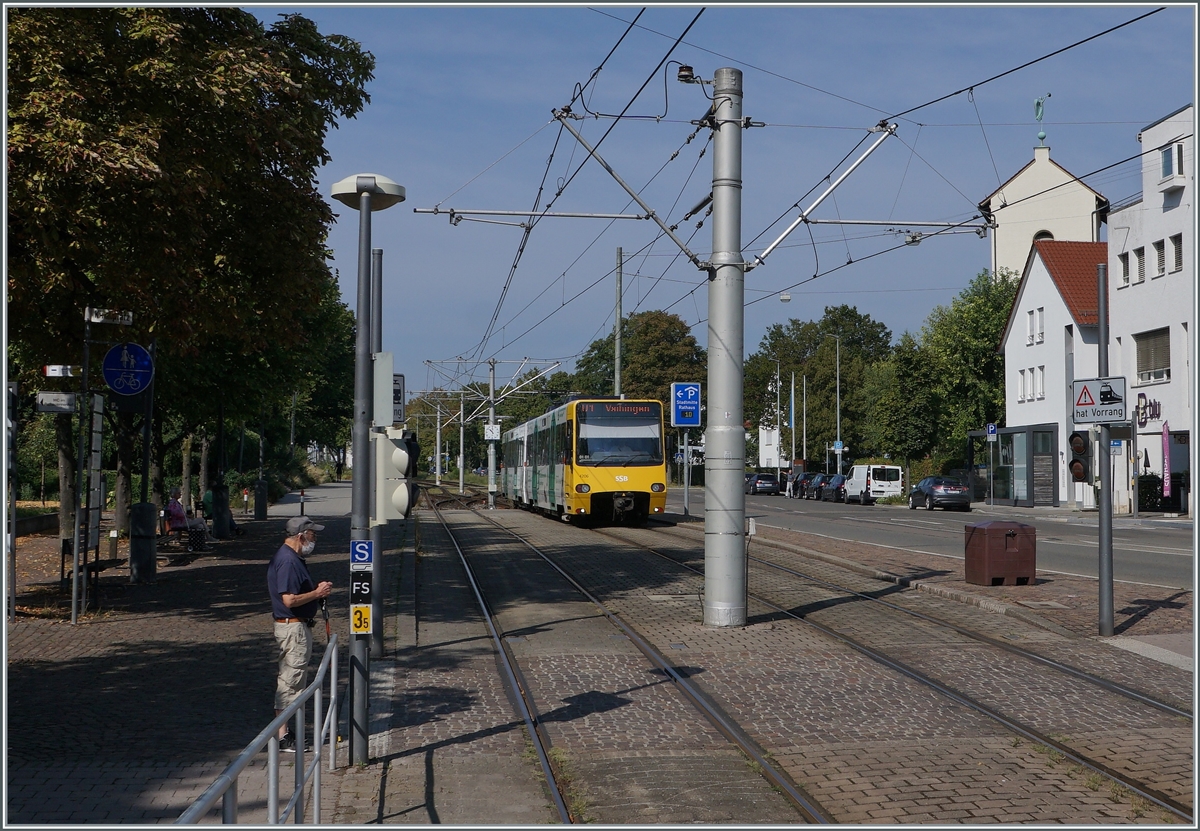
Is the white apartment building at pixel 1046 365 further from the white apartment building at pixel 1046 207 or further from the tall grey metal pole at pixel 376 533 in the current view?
the tall grey metal pole at pixel 376 533

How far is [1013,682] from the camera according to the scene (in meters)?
10.2

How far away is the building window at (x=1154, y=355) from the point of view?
41.6 meters

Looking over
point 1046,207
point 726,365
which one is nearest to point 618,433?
point 726,365

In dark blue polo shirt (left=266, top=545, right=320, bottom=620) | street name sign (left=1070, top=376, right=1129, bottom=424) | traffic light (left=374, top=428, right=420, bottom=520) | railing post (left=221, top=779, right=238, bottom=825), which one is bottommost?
railing post (left=221, top=779, right=238, bottom=825)

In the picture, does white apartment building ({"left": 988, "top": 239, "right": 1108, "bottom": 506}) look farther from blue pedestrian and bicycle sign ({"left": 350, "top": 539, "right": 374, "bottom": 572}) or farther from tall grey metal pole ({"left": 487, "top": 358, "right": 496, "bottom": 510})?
blue pedestrian and bicycle sign ({"left": 350, "top": 539, "right": 374, "bottom": 572})

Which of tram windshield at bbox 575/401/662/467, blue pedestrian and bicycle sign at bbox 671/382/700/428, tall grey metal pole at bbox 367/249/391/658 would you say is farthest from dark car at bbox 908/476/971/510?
tall grey metal pole at bbox 367/249/391/658

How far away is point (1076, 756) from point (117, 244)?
11538 millimetres

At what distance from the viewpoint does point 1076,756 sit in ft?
25.3

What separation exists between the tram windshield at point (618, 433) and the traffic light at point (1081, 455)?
17672 mm

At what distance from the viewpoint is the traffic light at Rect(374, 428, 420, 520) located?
8.73 metres

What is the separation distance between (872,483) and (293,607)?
166 ft

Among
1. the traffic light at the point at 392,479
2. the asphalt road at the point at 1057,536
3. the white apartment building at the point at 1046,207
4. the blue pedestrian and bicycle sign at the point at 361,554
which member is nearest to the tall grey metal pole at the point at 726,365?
the traffic light at the point at 392,479

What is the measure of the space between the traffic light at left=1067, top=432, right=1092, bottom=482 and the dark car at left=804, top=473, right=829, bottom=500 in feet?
158

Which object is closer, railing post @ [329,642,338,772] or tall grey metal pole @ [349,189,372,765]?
railing post @ [329,642,338,772]
